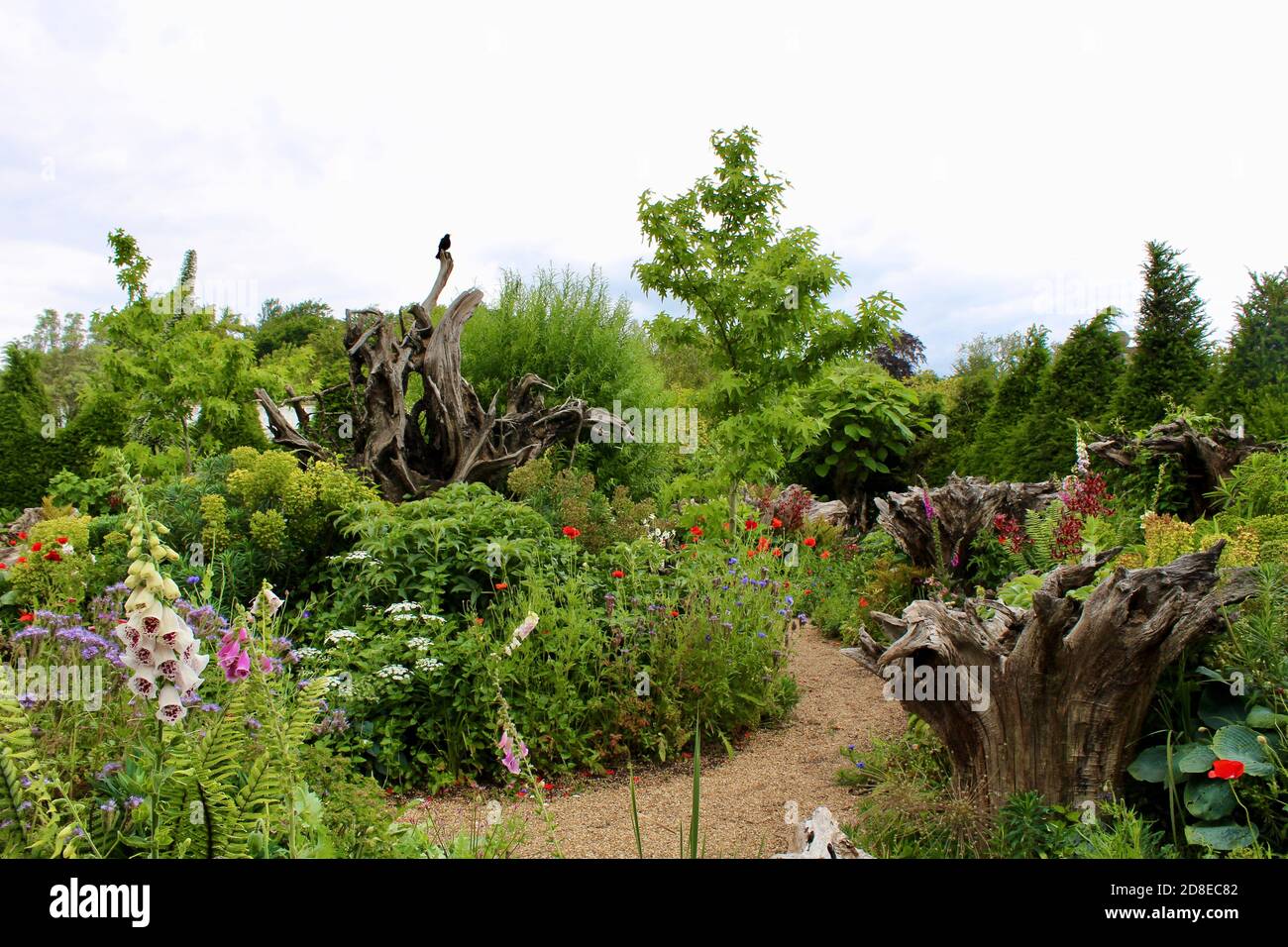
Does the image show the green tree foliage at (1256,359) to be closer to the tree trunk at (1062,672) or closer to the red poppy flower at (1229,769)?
the tree trunk at (1062,672)

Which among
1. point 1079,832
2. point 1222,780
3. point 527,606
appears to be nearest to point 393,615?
point 527,606

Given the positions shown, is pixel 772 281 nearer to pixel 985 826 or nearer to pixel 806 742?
pixel 806 742

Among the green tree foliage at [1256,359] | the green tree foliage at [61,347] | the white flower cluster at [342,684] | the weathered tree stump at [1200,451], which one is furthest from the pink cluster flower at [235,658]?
the green tree foliage at [61,347]

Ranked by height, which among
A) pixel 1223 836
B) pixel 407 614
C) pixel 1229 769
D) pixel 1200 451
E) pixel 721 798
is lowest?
pixel 721 798

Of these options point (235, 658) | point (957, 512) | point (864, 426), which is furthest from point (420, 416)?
point (235, 658)

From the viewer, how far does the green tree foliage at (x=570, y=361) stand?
12.7m

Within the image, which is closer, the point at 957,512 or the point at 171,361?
the point at 957,512

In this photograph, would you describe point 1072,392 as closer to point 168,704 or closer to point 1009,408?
point 1009,408

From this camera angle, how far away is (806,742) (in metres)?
5.33

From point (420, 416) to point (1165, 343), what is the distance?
7.70 metres

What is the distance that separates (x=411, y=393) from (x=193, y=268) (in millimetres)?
3303

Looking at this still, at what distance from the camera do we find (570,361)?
42.1ft

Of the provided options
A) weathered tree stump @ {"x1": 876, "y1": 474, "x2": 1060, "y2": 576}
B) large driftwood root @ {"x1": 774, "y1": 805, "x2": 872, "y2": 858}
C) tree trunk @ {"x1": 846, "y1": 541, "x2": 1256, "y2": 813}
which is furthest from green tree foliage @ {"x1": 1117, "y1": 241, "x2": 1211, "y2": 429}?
large driftwood root @ {"x1": 774, "y1": 805, "x2": 872, "y2": 858}

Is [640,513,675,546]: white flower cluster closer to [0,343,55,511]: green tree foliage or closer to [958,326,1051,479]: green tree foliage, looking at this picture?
[958,326,1051,479]: green tree foliage
